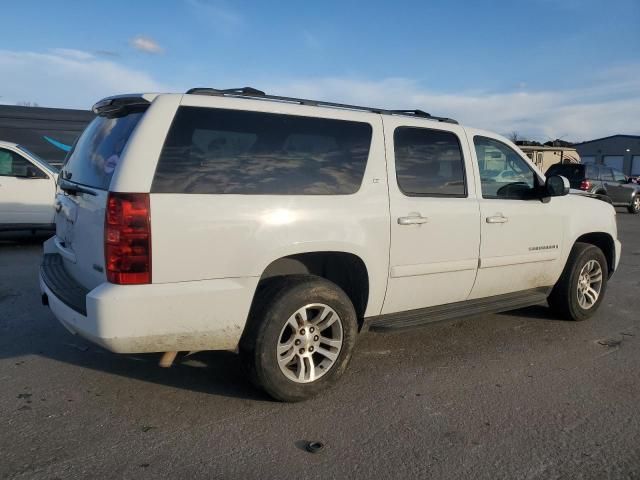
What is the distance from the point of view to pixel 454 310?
14.2ft

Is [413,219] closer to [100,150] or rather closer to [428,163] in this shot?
[428,163]

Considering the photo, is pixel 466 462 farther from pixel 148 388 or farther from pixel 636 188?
pixel 636 188

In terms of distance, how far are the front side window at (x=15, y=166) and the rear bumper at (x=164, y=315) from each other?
22.1 feet

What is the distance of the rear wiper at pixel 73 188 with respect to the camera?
3.29 metres

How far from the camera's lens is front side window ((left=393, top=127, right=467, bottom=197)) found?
13.1 feet

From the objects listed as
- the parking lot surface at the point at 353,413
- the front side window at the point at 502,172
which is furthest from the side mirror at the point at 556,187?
the parking lot surface at the point at 353,413

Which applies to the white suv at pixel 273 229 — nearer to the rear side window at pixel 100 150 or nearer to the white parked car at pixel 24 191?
the rear side window at pixel 100 150

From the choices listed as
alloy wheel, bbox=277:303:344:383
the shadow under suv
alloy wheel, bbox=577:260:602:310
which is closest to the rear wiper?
alloy wheel, bbox=277:303:344:383

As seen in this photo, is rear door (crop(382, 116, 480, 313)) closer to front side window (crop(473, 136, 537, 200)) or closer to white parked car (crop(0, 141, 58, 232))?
front side window (crop(473, 136, 537, 200))

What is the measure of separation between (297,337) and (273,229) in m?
0.73

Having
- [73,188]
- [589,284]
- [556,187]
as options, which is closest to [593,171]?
[589,284]

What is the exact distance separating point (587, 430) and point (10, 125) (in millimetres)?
15246

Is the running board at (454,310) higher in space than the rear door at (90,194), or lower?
lower

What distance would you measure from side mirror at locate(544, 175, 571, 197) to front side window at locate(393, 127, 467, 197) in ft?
3.07
